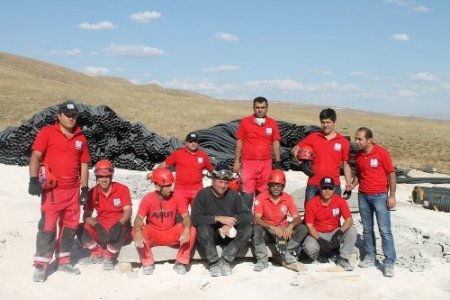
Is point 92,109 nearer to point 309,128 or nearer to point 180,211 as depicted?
point 309,128

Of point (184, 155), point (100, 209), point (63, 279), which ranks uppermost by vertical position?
point (184, 155)

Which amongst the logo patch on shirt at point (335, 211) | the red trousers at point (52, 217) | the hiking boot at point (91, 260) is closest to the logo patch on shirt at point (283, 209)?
the logo patch on shirt at point (335, 211)

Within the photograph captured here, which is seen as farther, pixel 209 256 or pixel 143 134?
pixel 143 134

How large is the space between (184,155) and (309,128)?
7.56m

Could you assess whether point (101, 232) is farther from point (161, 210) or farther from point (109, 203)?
point (161, 210)

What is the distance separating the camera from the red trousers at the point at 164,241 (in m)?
6.06

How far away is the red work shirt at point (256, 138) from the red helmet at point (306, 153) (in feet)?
2.58

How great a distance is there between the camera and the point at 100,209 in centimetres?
624

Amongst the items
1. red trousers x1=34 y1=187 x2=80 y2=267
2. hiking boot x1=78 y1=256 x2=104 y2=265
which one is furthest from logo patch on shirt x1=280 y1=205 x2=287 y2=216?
red trousers x1=34 y1=187 x2=80 y2=267

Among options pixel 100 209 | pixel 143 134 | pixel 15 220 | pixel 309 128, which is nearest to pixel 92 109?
pixel 143 134

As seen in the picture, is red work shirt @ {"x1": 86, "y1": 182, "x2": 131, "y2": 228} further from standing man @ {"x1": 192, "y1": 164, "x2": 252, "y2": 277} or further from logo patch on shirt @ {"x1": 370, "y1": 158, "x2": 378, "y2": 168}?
logo patch on shirt @ {"x1": 370, "y1": 158, "x2": 378, "y2": 168}

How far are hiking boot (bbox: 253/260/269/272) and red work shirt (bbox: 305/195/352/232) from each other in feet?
2.24

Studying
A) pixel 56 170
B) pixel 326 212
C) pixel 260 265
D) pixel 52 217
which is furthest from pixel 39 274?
pixel 326 212

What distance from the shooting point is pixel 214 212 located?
6.24 meters
